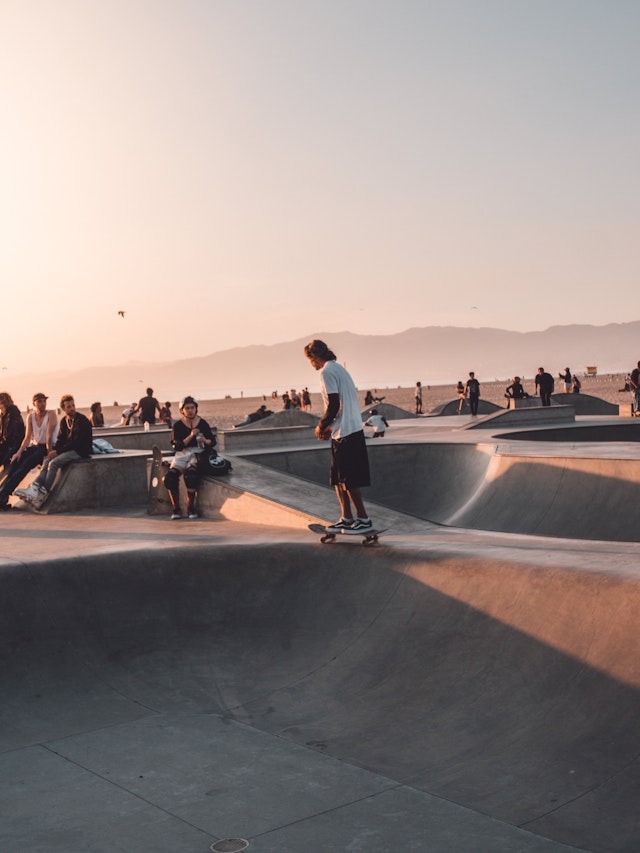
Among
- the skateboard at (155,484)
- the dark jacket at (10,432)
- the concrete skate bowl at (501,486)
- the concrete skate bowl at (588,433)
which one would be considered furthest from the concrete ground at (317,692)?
the concrete skate bowl at (588,433)

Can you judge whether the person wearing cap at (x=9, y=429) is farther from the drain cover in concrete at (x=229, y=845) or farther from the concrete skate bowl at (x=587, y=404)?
the concrete skate bowl at (x=587, y=404)

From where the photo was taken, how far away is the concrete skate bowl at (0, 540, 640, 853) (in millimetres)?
4367

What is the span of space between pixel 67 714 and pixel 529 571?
3.39 metres

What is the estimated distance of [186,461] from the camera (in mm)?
11695

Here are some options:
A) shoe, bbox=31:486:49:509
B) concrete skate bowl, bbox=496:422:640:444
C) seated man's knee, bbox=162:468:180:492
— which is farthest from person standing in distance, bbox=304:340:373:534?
concrete skate bowl, bbox=496:422:640:444

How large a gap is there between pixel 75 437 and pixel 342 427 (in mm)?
6254

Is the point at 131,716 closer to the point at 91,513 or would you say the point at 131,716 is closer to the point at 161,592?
the point at 161,592

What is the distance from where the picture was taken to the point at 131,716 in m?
6.05

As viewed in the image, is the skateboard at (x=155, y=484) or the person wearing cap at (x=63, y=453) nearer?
the skateboard at (x=155, y=484)

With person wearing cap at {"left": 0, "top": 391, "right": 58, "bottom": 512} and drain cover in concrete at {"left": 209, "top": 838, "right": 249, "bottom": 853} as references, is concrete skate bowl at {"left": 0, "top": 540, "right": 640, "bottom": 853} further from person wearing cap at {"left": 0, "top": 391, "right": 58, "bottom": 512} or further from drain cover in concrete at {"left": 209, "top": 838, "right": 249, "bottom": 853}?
person wearing cap at {"left": 0, "top": 391, "right": 58, "bottom": 512}

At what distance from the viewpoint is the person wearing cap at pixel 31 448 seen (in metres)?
13.0

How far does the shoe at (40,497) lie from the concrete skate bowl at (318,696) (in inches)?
195

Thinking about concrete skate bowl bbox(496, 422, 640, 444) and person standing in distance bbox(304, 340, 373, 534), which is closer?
person standing in distance bbox(304, 340, 373, 534)

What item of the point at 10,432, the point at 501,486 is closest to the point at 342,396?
the point at 501,486
